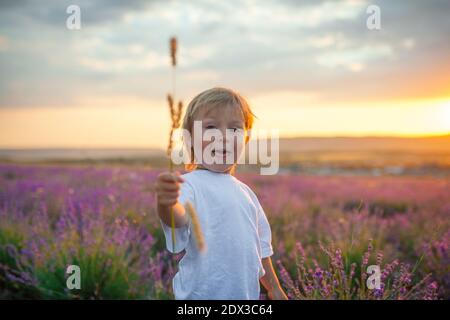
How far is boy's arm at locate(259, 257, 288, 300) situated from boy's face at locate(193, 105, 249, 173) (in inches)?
23.8

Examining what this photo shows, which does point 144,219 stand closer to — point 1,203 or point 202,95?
point 1,203

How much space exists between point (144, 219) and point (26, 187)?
9.55 ft

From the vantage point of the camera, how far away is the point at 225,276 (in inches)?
85.9

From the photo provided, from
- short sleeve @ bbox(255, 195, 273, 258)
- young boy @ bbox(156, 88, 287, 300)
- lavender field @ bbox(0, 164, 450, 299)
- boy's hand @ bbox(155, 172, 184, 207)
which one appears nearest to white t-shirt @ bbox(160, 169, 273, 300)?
young boy @ bbox(156, 88, 287, 300)

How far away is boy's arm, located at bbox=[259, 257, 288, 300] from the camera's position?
250cm

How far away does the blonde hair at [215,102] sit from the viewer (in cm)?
229

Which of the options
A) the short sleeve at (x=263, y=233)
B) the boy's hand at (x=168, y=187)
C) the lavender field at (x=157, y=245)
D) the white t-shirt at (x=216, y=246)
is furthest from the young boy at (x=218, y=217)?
the lavender field at (x=157, y=245)

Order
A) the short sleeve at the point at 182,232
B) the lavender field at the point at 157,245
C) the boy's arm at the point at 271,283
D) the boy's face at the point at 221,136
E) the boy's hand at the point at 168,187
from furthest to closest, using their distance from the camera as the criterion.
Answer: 1. the lavender field at the point at 157,245
2. the boy's arm at the point at 271,283
3. the boy's face at the point at 221,136
4. the short sleeve at the point at 182,232
5. the boy's hand at the point at 168,187

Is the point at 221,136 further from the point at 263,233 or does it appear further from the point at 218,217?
the point at 263,233

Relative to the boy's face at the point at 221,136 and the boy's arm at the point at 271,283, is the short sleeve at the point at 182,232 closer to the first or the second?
the boy's face at the point at 221,136

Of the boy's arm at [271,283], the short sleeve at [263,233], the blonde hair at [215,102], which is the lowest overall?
the boy's arm at [271,283]

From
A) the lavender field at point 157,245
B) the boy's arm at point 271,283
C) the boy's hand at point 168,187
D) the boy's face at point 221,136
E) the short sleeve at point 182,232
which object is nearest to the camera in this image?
the boy's hand at point 168,187

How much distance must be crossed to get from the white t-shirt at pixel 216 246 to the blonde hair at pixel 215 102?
0.99ft

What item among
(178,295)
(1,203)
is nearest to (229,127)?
(178,295)
